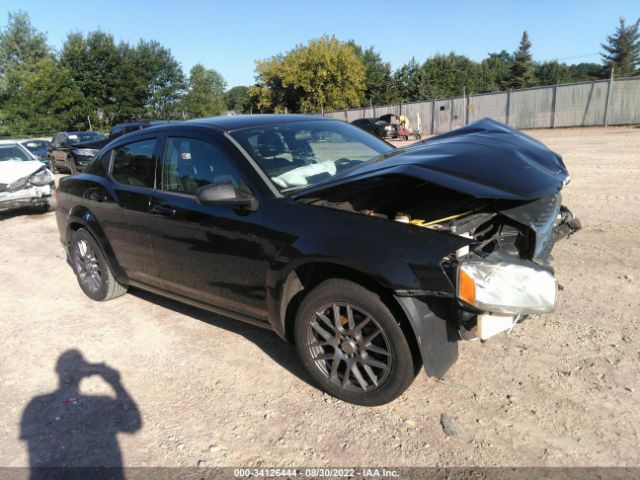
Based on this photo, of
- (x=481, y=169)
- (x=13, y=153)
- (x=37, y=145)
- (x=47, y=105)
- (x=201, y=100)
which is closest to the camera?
(x=481, y=169)

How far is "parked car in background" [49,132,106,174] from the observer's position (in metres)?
16.5

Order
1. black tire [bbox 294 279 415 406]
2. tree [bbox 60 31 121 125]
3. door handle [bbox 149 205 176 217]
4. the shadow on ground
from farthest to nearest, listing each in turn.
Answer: tree [bbox 60 31 121 125] → door handle [bbox 149 205 176 217] → the shadow on ground → black tire [bbox 294 279 415 406]

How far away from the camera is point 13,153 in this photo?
11.2m

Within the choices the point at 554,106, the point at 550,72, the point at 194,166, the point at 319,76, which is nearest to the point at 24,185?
the point at 194,166

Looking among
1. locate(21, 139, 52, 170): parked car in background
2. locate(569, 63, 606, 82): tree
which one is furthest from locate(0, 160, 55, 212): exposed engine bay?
locate(569, 63, 606, 82): tree

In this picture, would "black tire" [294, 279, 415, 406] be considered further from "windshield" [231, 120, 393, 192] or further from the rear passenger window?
the rear passenger window

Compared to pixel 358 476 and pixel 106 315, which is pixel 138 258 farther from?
pixel 358 476

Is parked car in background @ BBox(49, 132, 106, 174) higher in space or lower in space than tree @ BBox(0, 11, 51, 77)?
lower

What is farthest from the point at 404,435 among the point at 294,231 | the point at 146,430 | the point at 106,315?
the point at 106,315

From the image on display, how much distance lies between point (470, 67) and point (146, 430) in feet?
250

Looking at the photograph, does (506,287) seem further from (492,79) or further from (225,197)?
(492,79)

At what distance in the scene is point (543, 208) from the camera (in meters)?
3.02

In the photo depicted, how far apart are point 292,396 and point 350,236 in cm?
119

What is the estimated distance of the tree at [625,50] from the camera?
63562 mm
